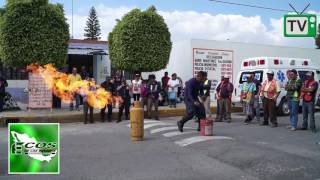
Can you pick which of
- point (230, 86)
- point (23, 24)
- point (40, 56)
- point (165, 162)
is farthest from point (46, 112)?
point (165, 162)

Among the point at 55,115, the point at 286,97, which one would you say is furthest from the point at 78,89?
the point at 286,97

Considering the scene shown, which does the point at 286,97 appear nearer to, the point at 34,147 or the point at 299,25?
the point at 299,25

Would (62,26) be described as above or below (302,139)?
above

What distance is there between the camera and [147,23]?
70.4 ft

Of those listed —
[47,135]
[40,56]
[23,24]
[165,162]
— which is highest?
[23,24]

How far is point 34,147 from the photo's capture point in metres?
6.10

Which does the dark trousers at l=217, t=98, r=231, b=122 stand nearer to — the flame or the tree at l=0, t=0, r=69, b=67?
the flame

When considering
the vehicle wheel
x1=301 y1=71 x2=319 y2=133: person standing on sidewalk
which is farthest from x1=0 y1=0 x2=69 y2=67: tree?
x1=301 y1=71 x2=319 y2=133: person standing on sidewalk

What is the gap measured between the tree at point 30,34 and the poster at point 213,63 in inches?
300

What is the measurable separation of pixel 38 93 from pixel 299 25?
10.8 metres

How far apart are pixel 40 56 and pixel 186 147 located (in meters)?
9.24

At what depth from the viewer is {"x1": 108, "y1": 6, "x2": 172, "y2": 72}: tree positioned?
70.1 feet

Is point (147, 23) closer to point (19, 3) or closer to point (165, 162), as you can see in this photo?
point (19, 3)

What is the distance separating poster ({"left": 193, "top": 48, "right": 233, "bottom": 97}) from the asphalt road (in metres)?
9.76
